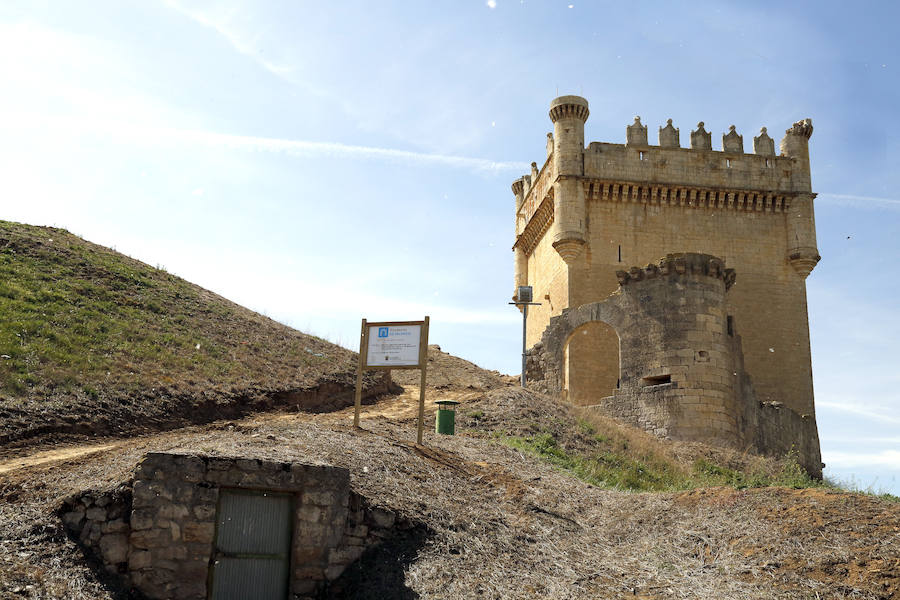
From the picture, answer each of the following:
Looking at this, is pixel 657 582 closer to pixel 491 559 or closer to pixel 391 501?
pixel 491 559

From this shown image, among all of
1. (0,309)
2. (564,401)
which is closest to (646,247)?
(564,401)

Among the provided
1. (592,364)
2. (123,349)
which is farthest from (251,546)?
(592,364)

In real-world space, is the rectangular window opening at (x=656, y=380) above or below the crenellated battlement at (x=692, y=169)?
below

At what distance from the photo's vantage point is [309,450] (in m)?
11.1

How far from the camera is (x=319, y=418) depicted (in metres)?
16.7

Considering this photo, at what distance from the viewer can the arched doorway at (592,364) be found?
27953mm

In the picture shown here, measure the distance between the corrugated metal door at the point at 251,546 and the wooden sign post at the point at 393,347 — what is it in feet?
12.5

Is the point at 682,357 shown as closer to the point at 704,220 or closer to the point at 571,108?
the point at 704,220

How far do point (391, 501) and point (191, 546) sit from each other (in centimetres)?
258

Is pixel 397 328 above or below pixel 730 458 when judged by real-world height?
above

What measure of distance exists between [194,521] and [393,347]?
5.20 meters

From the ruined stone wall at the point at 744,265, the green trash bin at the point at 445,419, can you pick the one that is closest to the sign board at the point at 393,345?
the green trash bin at the point at 445,419

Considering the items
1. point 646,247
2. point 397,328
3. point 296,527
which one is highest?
point 646,247

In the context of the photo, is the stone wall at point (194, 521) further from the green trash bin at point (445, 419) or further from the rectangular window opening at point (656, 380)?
the rectangular window opening at point (656, 380)
